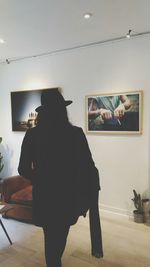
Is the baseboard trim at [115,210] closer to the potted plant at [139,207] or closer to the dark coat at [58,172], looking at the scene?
the potted plant at [139,207]

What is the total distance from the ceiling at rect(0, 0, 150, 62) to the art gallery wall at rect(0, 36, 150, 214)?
226mm

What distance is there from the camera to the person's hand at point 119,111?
3172 millimetres

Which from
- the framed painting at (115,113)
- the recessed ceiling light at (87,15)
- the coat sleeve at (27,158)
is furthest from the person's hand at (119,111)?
the coat sleeve at (27,158)

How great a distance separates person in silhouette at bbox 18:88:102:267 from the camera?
62.4 inches

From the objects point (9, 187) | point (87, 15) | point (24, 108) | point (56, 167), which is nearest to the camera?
point (56, 167)

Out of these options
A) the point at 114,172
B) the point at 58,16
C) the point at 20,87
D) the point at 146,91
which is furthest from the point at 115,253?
the point at 20,87

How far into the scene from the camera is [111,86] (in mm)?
3264

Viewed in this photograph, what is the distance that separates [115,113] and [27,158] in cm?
186

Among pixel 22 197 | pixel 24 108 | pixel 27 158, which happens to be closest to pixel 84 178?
Result: pixel 27 158

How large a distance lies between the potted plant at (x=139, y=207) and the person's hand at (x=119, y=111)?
41.9 inches

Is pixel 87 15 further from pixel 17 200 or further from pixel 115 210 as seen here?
pixel 115 210

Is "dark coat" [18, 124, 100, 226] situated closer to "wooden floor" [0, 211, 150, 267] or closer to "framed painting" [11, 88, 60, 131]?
"wooden floor" [0, 211, 150, 267]

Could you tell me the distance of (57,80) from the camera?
3.73m

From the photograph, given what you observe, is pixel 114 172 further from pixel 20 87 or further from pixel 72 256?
pixel 20 87
